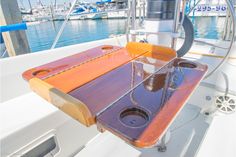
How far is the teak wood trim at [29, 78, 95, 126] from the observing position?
1.44 feet

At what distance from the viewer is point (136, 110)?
48cm

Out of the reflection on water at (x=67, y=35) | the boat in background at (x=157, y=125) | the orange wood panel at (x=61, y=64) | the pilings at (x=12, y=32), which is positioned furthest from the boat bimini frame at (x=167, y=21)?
the reflection on water at (x=67, y=35)

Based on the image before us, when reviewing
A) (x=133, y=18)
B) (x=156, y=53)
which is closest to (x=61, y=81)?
(x=156, y=53)

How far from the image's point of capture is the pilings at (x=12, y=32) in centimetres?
146

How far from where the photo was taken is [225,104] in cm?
107

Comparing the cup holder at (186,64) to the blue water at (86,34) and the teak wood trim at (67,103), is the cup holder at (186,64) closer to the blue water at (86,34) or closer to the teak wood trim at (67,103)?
the teak wood trim at (67,103)

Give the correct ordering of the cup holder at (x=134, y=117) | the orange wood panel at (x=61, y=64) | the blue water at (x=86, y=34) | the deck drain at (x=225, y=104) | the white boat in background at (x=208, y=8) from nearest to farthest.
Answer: the cup holder at (x=134, y=117) < the orange wood panel at (x=61, y=64) < the deck drain at (x=225, y=104) < the white boat in background at (x=208, y=8) < the blue water at (x=86, y=34)

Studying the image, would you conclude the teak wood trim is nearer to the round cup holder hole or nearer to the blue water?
the round cup holder hole

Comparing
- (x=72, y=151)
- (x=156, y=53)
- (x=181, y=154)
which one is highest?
(x=156, y=53)

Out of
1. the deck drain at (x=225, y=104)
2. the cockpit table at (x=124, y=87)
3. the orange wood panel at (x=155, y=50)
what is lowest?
the deck drain at (x=225, y=104)

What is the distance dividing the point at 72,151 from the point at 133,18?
843mm

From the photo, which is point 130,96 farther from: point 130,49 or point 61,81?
point 130,49

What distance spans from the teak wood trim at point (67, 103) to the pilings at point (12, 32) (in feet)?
3.99

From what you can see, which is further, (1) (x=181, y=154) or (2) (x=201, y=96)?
(2) (x=201, y=96)
